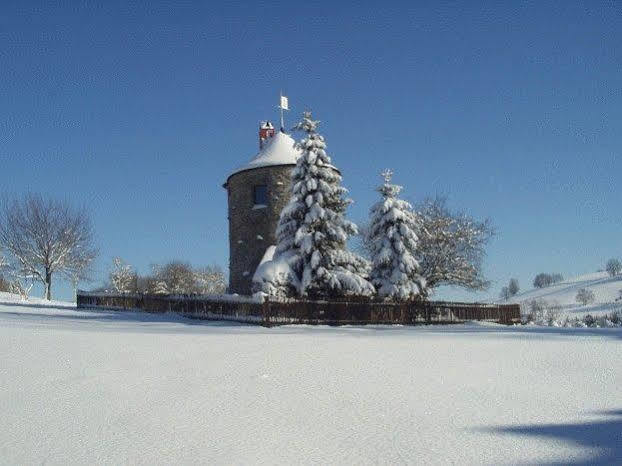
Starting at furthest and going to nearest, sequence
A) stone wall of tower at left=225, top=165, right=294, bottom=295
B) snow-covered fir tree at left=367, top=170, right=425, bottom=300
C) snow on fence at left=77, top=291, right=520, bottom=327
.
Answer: stone wall of tower at left=225, top=165, right=294, bottom=295
snow-covered fir tree at left=367, top=170, right=425, bottom=300
snow on fence at left=77, top=291, right=520, bottom=327

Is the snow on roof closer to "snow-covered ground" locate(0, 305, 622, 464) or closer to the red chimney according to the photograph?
the red chimney

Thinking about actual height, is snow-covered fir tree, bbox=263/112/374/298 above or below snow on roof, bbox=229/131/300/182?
below

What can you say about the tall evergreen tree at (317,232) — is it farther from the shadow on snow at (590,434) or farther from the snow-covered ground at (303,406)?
the shadow on snow at (590,434)

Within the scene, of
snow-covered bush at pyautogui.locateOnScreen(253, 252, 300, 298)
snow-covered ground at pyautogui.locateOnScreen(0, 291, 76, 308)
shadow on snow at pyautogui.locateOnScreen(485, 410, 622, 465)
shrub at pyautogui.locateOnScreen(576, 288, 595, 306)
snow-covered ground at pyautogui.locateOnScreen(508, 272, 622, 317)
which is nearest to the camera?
shadow on snow at pyautogui.locateOnScreen(485, 410, 622, 465)

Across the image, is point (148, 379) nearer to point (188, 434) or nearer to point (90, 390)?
point (90, 390)

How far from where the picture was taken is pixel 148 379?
6840 millimetres

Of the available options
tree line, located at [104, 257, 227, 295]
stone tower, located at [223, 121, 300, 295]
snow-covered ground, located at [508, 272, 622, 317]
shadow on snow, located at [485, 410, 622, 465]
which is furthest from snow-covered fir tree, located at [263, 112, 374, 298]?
snow-covered ground, located at [508, 272, 622, 317]

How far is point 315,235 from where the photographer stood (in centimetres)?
2155

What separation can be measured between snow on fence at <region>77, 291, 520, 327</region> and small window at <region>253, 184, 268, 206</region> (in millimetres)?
7265

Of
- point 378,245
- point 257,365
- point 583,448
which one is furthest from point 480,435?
point 378,245

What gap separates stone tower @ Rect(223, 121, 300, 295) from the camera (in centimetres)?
2712

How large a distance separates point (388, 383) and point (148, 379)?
3.42m

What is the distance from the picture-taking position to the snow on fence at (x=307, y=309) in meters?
19.2

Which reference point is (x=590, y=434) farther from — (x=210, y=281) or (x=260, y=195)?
(x=210, y=281)
